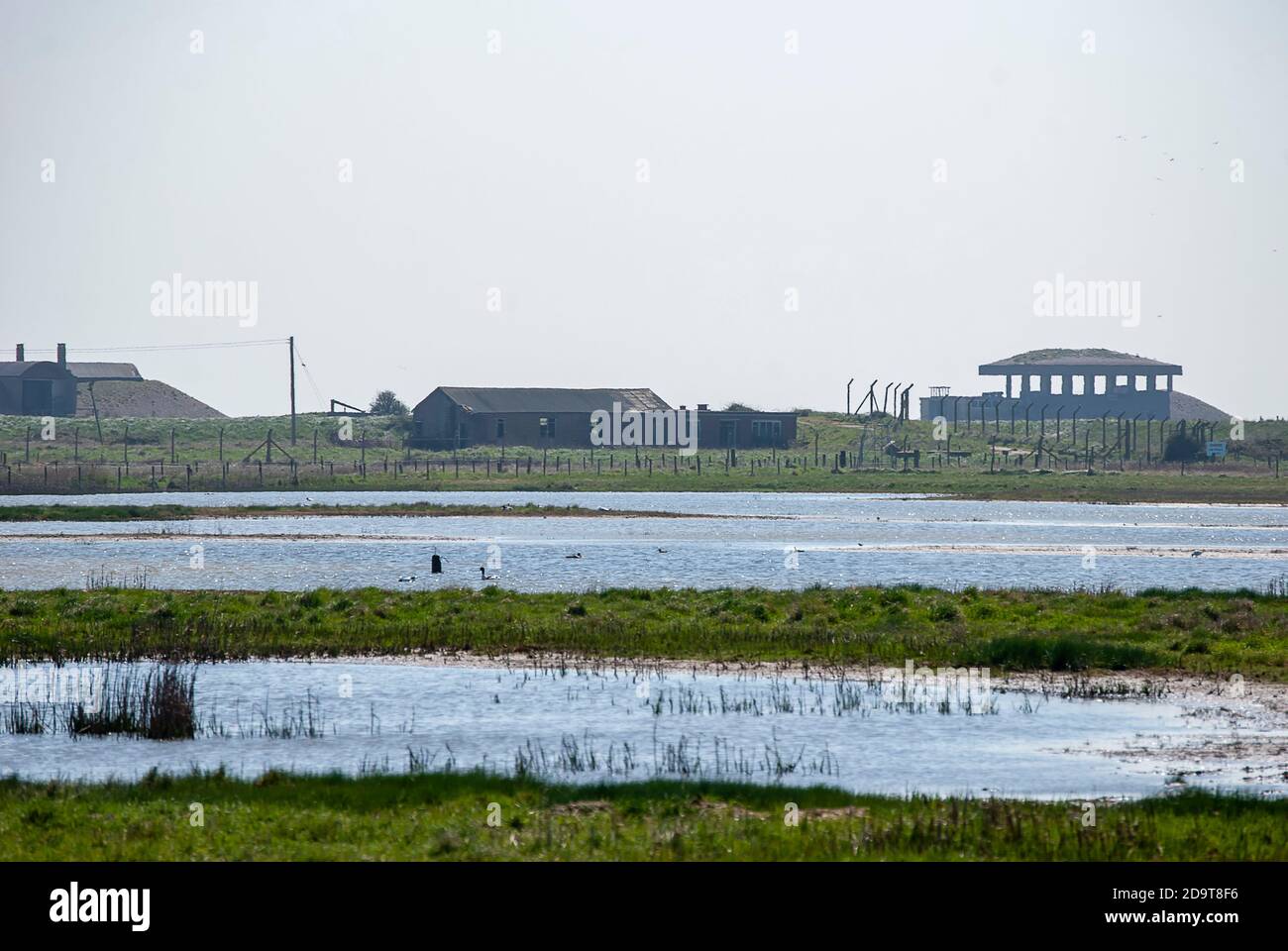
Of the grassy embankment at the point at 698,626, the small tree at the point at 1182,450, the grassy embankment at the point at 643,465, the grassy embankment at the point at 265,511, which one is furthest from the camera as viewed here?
the small tree at the point at 1182,450

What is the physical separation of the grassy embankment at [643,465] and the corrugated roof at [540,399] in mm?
4112

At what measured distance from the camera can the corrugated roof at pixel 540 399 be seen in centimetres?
14638

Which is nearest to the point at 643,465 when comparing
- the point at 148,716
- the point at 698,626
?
the point at 698,626

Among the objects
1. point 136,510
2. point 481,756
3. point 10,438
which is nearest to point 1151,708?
point 481,756

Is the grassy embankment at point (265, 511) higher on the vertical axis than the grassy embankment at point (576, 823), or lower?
higher

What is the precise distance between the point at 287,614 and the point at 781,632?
1150cm

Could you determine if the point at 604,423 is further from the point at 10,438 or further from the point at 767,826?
the point at 767,826

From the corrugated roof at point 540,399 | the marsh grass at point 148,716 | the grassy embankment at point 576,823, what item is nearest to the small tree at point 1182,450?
the corrugated roof at point 540,399

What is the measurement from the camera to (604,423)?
492 ft

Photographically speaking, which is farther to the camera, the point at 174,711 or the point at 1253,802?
the point at 174,711

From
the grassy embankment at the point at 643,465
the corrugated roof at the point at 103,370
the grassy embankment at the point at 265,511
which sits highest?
the corrugated roof at the point at 103,370

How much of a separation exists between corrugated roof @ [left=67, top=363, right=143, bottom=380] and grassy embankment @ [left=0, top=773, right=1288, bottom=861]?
172m

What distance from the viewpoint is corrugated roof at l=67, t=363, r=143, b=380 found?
187250mm

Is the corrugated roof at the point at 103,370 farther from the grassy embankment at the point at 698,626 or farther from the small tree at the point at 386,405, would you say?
the grassy embankment at the point at 698,626
